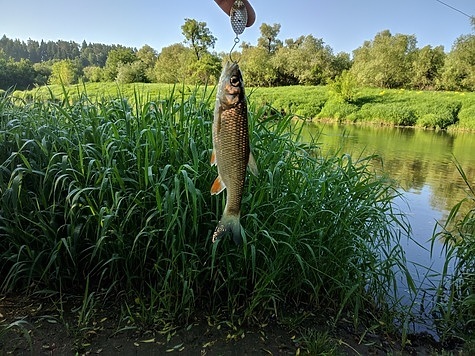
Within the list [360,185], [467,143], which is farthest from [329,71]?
[360,185]

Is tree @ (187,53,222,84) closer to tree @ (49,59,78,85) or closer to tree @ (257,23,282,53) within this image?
tree @ (49,59,78,85)

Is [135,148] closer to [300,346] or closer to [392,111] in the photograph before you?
[300,346]

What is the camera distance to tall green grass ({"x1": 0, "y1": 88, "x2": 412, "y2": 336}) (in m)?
2.61

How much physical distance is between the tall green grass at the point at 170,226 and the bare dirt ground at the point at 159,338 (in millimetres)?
109

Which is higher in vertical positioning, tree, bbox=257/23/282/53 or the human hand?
tree, bbox=257/23/282/53

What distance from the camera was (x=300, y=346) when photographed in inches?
95.9

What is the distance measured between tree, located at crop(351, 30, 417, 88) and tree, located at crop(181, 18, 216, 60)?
3657cm

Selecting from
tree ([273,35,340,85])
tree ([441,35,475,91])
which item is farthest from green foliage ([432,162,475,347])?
tree ([273,35,340,85])

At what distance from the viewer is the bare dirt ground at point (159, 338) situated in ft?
7.50

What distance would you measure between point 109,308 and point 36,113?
1853 millimetres

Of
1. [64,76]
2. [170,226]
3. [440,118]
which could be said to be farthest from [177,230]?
[440,118]

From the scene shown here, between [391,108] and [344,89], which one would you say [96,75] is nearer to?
[391,108]

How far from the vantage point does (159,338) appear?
2416 mm

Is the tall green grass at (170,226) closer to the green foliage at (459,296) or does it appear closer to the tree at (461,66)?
the green foliage at (459,296)
